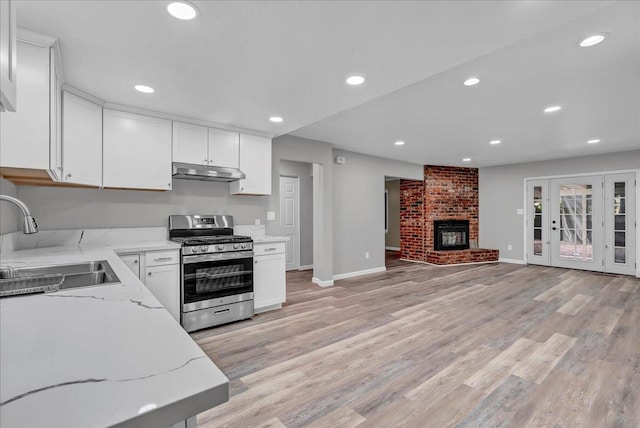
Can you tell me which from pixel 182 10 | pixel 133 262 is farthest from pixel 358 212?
pixel 182 10

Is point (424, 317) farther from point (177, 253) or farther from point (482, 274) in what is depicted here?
point (482, 274)

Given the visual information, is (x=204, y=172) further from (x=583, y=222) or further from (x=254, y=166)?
(x=583, y=222)

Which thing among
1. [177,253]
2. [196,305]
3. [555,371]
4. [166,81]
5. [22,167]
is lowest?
[555,371]

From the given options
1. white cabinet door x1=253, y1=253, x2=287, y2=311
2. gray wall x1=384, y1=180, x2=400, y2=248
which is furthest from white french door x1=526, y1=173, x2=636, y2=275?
white cabinet door x1=253, y1=253, x2=287, y2=311

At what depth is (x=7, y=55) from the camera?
2.69ft

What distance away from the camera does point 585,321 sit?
11.0 ft

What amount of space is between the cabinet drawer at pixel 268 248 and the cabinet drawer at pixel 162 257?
85 cm

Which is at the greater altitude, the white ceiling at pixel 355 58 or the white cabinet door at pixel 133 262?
the white ceiling at pixel 355 58

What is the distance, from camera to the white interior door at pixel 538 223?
6684 mm

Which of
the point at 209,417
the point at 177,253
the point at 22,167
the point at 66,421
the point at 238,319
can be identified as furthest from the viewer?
the point at 238,319

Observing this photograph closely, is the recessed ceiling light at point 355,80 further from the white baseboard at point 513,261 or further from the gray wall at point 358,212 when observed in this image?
the white baseboard at point 513,261

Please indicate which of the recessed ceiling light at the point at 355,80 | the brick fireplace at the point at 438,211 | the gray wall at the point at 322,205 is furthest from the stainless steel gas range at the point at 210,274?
the brick fireplace at the point at 438,211

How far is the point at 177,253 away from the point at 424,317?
2.72m

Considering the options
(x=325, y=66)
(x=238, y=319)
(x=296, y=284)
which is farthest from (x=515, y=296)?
(x=325, y=66)
